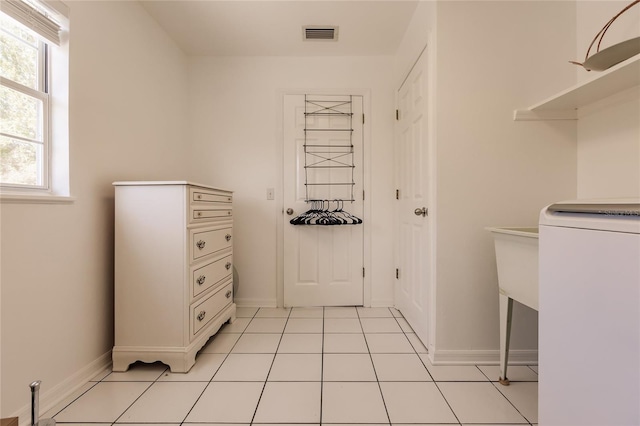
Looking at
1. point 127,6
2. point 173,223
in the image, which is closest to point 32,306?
point 173,223

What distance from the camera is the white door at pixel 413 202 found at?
1825mm

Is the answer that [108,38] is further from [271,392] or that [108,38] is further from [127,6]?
[271,392]

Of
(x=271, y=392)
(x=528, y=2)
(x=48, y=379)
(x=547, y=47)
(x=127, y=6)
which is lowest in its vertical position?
(x=271, y=392)

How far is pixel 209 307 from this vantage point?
179cm

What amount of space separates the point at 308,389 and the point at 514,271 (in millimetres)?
1168

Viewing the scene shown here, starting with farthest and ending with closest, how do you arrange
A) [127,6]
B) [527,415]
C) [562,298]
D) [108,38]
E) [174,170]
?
[174,170] → [127,6] → [108,38] → [527,415] → [562,298]

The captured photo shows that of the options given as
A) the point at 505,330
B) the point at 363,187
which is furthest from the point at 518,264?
the point at 363,187

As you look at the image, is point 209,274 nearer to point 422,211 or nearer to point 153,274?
point 153,274

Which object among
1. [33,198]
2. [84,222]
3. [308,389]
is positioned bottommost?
[308,389]

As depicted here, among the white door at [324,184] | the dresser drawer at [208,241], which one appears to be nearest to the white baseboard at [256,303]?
the white door at [324,184]

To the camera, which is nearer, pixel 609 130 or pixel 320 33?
pixel 609 130

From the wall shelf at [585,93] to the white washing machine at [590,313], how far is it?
79 cm

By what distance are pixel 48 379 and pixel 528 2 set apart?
3.21 meters

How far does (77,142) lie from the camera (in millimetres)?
1430
